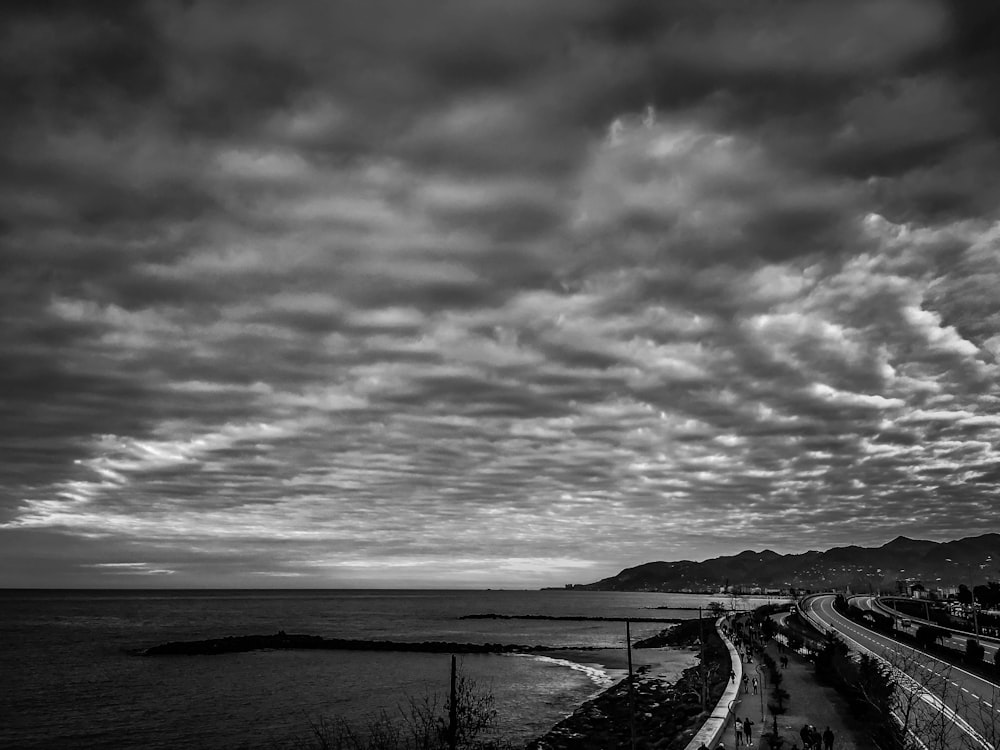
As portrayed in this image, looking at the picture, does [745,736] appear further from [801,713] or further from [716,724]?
[801,713]

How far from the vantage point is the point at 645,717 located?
5156cm

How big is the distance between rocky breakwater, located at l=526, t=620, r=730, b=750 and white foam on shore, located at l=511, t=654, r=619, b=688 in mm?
4021

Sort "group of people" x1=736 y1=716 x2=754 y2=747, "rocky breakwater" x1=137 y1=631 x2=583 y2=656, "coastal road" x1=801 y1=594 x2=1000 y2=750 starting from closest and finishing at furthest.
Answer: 1. "coastal road" x1=801 y1=594 x2=1000 y2=750
2. "group of people" x1=736 y1=716 x2=754 y2=747
3. "rocky breakwater" x1=137 y1=631 x2=583 y2=656

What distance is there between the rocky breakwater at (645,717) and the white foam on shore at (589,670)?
4.02 m

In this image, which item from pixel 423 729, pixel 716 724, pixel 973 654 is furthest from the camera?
pixel 423 729

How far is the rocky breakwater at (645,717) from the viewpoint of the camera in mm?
42375

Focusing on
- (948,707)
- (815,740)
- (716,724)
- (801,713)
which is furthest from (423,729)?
(948,707)

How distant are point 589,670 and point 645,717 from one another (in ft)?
121

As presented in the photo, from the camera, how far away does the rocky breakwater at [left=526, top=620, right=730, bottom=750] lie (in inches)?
1668

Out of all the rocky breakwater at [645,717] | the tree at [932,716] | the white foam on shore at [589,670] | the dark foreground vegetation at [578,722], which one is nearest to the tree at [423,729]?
the dark foreground vegetation at [578,722]

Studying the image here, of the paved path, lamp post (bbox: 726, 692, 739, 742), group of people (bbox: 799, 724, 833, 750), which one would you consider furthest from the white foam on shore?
group of people (bbox: 799, 724, 833, 750)

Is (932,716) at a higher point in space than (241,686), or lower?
higher

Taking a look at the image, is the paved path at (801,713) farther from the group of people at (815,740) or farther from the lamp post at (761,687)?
the group of people at (815,740)

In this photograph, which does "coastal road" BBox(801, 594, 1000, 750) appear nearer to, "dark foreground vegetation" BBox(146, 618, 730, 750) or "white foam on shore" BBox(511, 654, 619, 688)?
"dark foreground vegetation" BBox(146, 618, 730, 750)
